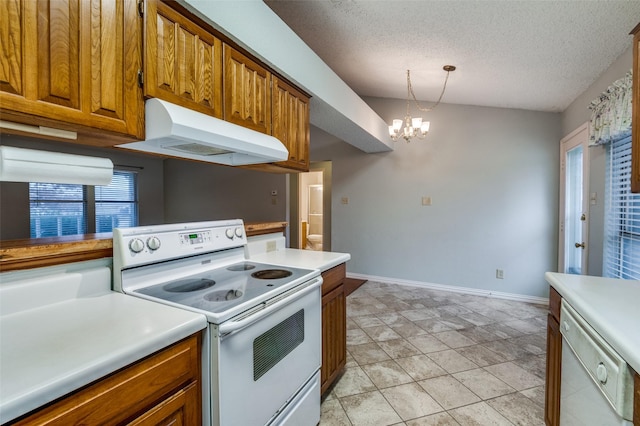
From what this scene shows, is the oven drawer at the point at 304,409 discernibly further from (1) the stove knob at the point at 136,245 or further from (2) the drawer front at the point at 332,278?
(1) the stove knob at the point at 136,245

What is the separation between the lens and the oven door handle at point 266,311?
0.96 m

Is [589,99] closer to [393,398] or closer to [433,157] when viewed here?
[433,157]

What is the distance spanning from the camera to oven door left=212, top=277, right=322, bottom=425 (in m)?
0.98

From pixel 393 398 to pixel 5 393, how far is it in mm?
1893

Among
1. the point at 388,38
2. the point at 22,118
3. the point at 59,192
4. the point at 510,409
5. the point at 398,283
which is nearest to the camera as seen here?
the point at 22,118

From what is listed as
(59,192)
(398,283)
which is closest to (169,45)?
(398,283)

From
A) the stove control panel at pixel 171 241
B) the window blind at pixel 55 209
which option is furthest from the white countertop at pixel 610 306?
the window blind at pixel 55 209

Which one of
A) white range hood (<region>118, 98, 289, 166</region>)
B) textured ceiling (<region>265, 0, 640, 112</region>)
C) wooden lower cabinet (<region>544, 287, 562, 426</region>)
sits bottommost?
wooden lower cabinet (<region>544, 287, 562, 426</region>)

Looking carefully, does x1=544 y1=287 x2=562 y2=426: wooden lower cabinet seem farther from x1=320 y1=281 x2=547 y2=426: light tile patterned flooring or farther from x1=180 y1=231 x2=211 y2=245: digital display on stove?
x1=180 y1=231 x2=211 y2=245: digital display on stove

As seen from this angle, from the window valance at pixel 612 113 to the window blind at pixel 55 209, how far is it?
282 inches

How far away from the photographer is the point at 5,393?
1.84ft

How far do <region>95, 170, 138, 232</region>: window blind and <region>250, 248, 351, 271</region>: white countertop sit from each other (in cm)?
529

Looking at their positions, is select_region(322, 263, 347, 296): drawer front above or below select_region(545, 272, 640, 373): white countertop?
below

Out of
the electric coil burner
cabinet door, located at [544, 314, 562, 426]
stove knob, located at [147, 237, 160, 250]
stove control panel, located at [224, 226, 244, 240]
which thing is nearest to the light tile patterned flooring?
cabinet door, located at [544, 314, 562, 426]
